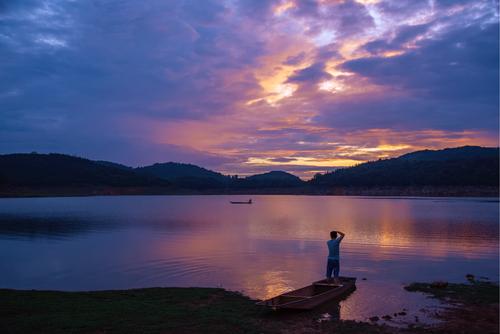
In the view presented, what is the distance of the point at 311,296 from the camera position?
1527 centimetres

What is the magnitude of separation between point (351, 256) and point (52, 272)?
58.8 feet

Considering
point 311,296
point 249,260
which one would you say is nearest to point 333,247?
point 311,296

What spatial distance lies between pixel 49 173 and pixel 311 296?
18015 cm

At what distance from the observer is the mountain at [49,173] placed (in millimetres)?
162500

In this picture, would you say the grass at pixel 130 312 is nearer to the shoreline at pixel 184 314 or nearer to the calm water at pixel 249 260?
the shoreline at pixel 184 314

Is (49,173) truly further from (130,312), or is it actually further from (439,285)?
(439,285)

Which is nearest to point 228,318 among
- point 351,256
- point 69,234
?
point 351,256

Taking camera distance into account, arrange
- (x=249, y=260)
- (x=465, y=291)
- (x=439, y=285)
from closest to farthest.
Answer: (x=465, y=291), (x=439, y=285), (x=249, y=260)

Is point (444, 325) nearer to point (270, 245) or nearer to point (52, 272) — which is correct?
point (52, 272)

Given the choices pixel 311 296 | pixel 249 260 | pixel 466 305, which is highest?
pixel 311 296

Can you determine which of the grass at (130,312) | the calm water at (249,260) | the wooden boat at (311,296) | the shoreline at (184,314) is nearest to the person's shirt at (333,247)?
the wooden boat at (311,296)

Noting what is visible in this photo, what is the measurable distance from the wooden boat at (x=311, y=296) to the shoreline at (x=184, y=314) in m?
0.32

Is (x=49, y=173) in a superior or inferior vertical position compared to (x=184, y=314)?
superior

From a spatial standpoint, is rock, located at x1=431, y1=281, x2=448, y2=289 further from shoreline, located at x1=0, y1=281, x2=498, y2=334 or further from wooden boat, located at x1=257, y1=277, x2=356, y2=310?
wooden boat, located at x1=257, y1=277, x2=356, y2=310
